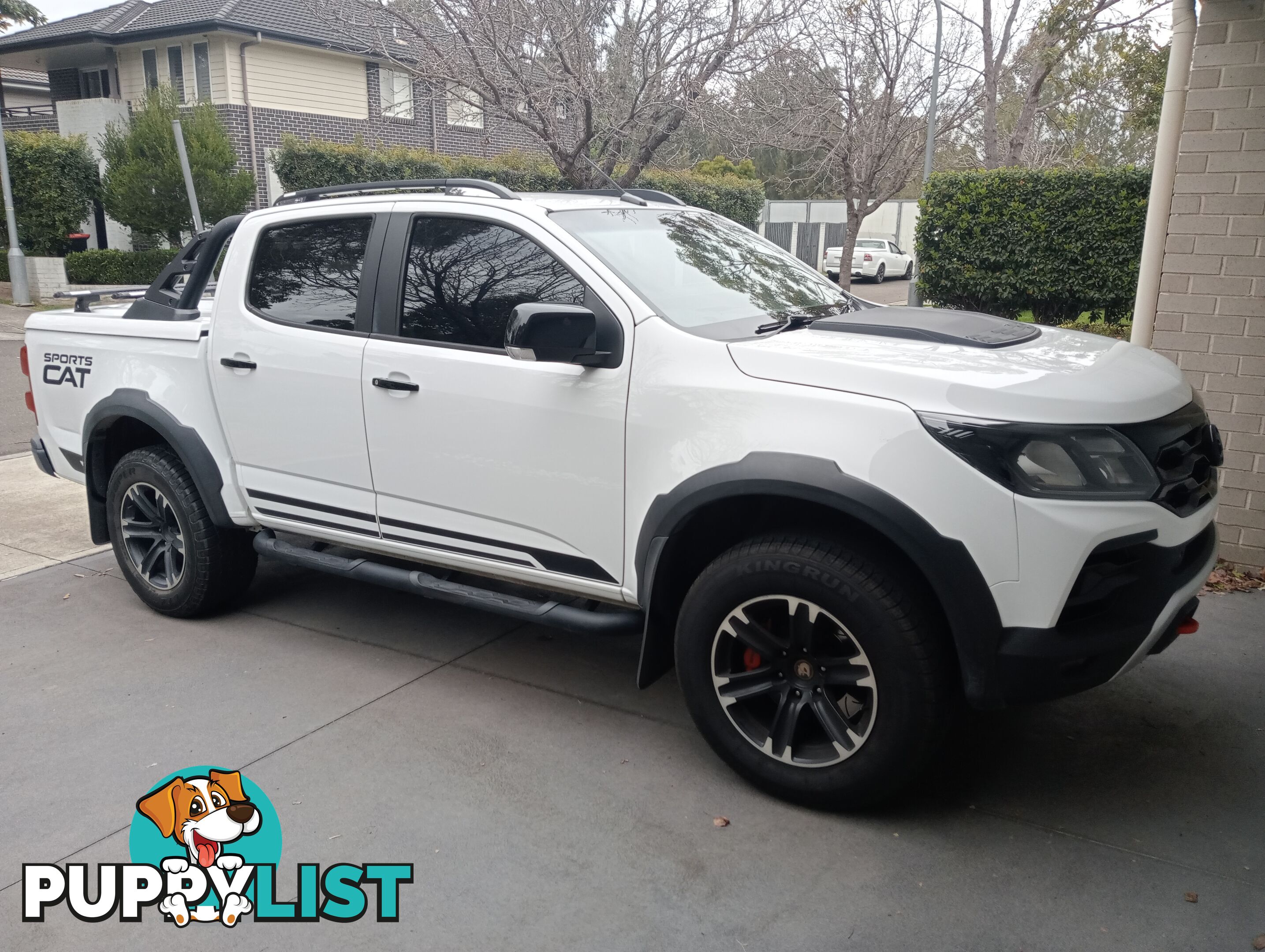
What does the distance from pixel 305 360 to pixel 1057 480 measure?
2.89m

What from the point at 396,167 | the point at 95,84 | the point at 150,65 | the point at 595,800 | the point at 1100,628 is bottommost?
the point at 595,800

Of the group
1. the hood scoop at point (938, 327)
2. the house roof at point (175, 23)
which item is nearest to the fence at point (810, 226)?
the house roof at point (175, 23)

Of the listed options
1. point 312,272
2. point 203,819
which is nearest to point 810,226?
point 312,272

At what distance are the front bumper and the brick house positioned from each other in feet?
72.4

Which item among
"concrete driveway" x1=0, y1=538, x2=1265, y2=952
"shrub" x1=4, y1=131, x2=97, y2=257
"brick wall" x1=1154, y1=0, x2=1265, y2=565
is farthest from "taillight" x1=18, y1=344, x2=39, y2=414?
"shrub" x1=4, y1=131, x2=97, y2=257

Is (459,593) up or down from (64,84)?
down

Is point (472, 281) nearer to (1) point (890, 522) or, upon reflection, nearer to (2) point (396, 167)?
(1) point (890, 522)

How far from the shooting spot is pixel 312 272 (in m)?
4.39

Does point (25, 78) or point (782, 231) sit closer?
point (782, 231)

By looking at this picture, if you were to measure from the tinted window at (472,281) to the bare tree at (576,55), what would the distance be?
23.5 ft

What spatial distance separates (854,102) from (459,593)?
14410 mm

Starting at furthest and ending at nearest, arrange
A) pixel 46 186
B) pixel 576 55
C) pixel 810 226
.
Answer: pixel 810 226 < pixel 46 186 < pixel 576 55

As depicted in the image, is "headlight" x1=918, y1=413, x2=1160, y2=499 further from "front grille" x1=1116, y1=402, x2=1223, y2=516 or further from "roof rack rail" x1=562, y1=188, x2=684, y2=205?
"roof rack rail" x1=562, y1=188, x2=684, y2=205

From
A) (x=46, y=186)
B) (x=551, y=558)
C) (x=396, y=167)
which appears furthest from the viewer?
(x=396, y=167)
